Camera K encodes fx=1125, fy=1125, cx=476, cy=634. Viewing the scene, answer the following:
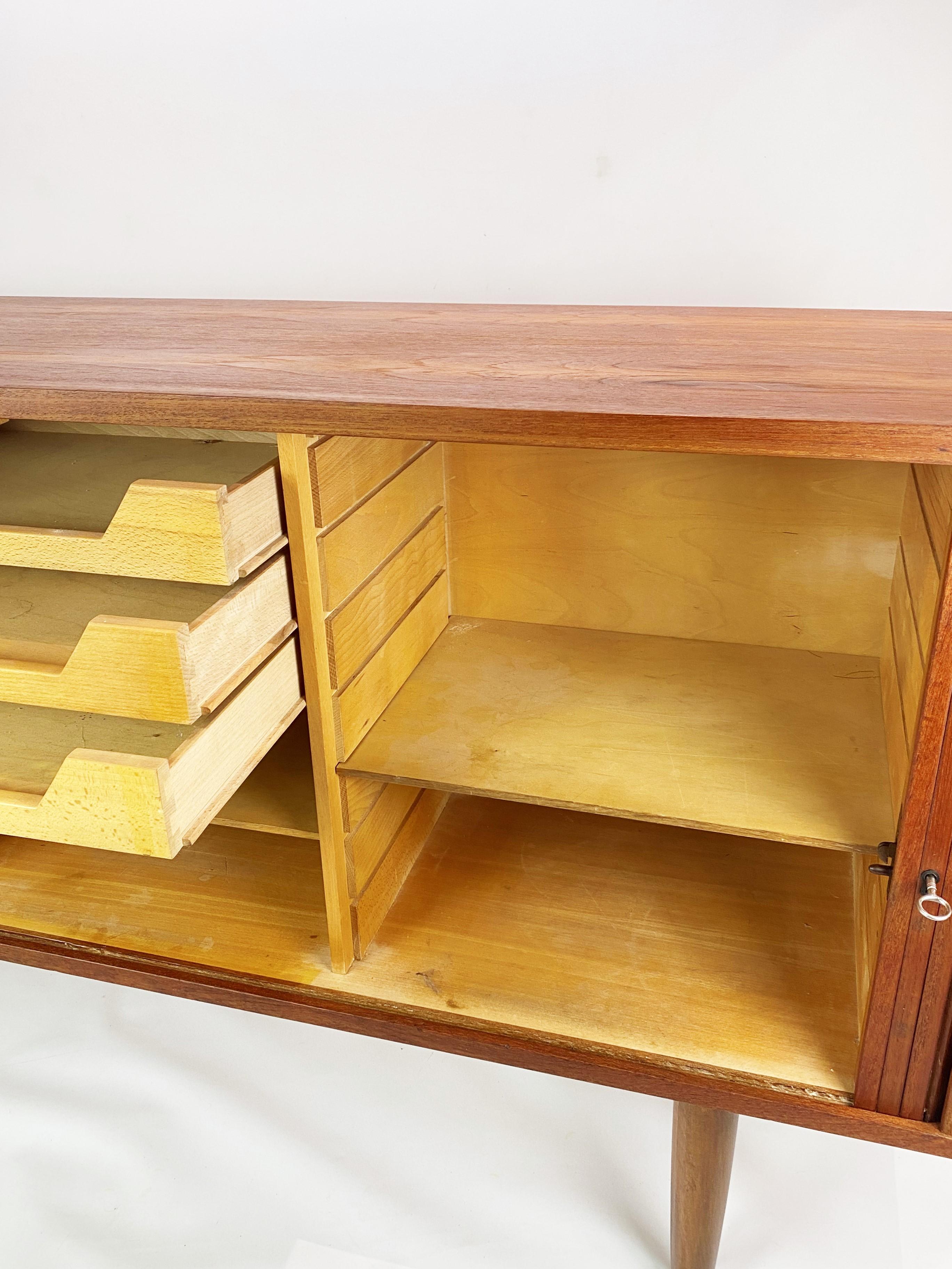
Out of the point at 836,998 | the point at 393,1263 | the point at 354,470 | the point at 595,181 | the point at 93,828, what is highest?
the point at 595,181

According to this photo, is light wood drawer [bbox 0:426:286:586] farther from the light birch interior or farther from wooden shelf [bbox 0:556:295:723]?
the light birch interior

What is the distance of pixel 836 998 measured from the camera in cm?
108

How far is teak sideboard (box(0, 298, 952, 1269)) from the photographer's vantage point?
2.85 feet

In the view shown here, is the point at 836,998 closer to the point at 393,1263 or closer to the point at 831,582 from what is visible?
the point at 831,582

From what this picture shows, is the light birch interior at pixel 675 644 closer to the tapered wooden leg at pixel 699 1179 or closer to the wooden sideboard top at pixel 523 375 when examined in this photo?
the wooden sideboard top at pixel 523 375

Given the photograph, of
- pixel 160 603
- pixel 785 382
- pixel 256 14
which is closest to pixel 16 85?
pixel 256 14

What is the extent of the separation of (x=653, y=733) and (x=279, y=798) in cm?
39

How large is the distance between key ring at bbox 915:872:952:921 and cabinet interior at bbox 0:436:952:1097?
0.07 metres

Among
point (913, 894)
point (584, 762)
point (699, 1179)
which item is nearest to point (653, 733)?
point (584, 762)

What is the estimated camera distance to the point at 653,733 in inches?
43.4

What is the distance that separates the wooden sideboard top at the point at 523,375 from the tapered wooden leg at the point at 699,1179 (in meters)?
0.63

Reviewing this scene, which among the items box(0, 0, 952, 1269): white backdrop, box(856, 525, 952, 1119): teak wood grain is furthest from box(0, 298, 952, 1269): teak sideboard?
box(0, 0, 952, 1269): white backdrop

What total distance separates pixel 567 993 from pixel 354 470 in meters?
0.54

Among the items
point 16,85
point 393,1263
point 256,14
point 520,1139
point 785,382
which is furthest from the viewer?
point 16,85
